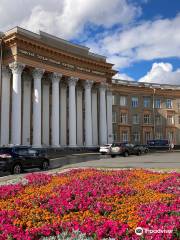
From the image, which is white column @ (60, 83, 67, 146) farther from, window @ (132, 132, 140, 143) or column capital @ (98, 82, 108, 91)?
window @ (132, 132, 140, 143)

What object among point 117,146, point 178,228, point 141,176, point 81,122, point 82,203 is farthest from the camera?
point 81,122

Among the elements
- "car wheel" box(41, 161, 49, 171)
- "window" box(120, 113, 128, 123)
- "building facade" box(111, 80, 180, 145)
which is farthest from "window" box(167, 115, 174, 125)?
"car wheel" box(41, 161, 49, 171)

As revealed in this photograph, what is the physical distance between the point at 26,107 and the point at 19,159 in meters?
24.9

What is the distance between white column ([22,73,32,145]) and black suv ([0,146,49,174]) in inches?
841

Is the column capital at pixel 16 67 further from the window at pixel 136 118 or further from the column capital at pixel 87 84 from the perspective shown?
the window at pixel 136 118

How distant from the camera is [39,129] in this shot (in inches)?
1748

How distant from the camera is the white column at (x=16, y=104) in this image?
4175 cm

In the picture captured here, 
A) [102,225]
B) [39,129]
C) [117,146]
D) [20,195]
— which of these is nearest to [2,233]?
[102,225]

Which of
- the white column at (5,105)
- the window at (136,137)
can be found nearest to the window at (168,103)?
the window at (136,137)

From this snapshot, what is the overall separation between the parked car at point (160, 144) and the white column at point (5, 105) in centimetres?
3482

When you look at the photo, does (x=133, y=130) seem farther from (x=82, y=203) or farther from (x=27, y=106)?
(x=82, y=203)

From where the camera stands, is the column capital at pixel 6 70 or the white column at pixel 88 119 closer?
the column capital at pixel 6 70

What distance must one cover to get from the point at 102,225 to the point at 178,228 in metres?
1.34

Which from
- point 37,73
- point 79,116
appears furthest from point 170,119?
point 37,73
